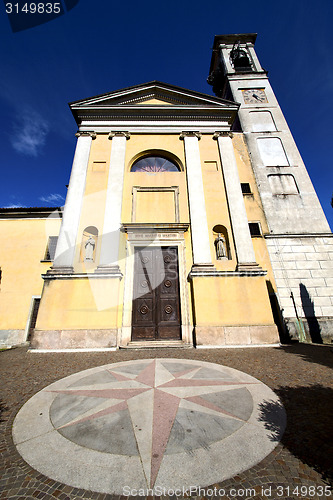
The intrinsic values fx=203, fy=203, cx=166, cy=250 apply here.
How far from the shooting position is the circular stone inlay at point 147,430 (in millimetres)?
1826

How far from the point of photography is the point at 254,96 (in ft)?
53.8

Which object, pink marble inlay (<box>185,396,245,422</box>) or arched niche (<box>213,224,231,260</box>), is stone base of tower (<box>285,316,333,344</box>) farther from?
pink marble inlay (<box>185,396,245,422</box>)

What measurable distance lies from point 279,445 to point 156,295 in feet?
20.9

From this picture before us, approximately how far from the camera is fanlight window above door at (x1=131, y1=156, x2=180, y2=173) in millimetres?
10984

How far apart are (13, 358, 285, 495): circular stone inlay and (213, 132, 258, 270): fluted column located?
5489 mm

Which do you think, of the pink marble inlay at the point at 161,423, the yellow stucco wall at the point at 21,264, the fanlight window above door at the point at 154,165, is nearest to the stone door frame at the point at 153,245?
the fanlight window above door at the point at 154,165

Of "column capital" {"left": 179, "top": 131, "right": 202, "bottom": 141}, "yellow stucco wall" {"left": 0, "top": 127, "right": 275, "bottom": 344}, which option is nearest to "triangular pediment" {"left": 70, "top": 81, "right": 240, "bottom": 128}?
"column capital" {"left": 179, "top": 131, "right": 202, "bottom": 141}

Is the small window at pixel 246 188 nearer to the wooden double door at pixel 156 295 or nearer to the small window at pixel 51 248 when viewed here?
the wooden double door at pixel 156 295

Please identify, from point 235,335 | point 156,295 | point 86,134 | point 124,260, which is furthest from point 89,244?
point 235,335

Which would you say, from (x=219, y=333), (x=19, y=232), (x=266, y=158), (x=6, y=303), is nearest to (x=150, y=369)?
(x=219, y=333)

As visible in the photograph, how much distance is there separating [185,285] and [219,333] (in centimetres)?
220

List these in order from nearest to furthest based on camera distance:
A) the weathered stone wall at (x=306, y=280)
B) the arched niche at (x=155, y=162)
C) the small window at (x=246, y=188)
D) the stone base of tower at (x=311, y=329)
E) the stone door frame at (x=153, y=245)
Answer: the stone door frame at (x=153, y=245), the stone base of tower at (x=311, y=329), the weathered stone wall at (x=306, y=280), the arched niche at (x=155, y=162), the small window at (x=246, y=188)

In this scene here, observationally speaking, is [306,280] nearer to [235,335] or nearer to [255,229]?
[255,229]

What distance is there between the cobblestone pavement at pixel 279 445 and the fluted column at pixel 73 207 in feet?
13.0
